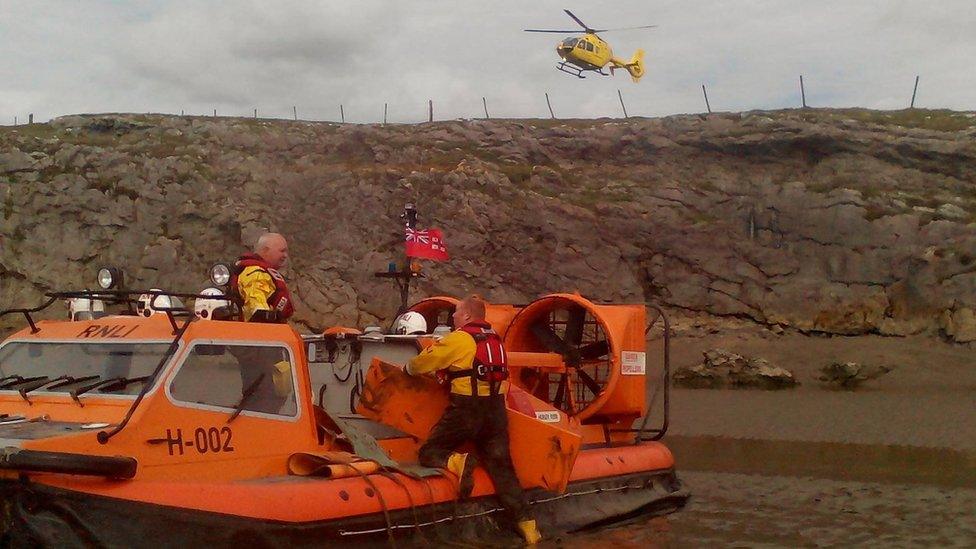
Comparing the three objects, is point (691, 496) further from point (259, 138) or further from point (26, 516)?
point (259, 138)

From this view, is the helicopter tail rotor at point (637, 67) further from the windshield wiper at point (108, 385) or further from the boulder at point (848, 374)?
the windshield wiper at point (108, 385)

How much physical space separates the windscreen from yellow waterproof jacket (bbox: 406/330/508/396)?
161 centimetres

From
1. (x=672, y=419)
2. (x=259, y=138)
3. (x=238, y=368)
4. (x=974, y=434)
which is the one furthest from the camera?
(x=259, y=138)

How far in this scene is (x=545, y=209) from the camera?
20.2 meters

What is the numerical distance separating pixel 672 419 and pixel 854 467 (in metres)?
3.58

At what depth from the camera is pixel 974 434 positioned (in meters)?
11.1

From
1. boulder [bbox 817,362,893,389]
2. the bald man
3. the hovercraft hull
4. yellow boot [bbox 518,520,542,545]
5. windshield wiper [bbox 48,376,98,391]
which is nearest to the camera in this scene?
the hovercraft hull

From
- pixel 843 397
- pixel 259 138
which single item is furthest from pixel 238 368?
pixel 259 138

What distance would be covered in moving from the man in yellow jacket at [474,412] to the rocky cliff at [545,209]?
41.5 ft

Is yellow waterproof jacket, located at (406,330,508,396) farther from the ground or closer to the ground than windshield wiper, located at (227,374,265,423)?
farther from the ground

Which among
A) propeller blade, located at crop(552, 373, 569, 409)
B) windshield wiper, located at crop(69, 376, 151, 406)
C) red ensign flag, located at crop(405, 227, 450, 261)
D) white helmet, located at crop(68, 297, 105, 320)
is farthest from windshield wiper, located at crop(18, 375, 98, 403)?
propeller blade, located at crop(552, 373, 569, 409)

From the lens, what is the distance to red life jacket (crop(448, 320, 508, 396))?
5.87m

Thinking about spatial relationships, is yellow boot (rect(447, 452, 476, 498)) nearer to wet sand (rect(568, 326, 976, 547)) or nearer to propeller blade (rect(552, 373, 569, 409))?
wet sand (rect(568, 326, 976, 547))

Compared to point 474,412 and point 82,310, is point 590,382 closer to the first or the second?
point 474,412
